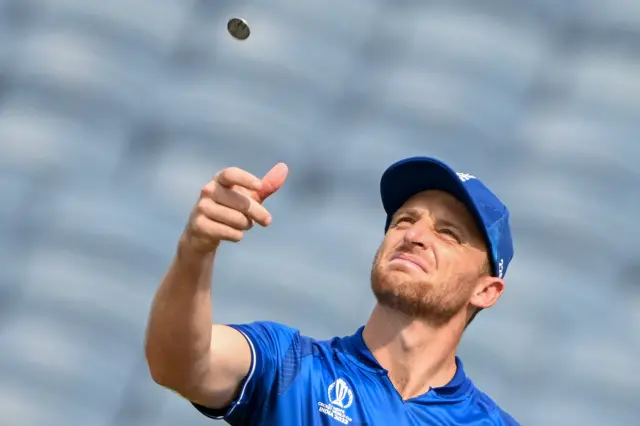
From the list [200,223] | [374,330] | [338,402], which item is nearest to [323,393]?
[338,402]

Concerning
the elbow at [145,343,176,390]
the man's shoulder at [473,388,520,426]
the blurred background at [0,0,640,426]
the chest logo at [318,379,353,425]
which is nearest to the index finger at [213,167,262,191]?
the elbow at [145,343,176,390]

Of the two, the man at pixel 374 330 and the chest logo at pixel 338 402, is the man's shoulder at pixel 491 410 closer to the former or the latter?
the man at pixel 374 330

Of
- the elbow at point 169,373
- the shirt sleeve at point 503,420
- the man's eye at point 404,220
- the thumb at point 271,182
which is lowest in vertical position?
the elbow at point 169,373

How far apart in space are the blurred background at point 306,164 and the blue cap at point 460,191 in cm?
36

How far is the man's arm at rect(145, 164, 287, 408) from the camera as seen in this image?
3.28 feet

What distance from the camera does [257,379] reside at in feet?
4.03

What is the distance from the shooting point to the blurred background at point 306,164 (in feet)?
6.03

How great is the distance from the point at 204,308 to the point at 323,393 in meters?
0.27

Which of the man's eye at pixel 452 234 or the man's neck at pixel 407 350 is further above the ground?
the man's eye at pixel 452 234

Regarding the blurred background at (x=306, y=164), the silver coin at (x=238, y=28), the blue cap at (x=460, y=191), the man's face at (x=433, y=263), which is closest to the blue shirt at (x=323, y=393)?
the man's face at (x=433, y=263)

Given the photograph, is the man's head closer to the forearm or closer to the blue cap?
the blue cap

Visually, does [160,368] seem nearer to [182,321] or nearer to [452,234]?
[182,321]

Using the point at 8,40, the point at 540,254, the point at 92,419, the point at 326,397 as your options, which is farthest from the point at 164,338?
the point at 8,40

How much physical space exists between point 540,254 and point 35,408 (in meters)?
1.03
